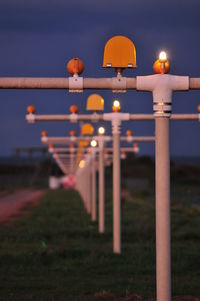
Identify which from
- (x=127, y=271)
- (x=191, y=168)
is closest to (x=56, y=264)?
(x=127, y=271)

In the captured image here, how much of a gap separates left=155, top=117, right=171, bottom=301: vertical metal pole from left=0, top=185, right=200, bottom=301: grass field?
1.65m

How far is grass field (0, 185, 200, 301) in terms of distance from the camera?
35.3ft

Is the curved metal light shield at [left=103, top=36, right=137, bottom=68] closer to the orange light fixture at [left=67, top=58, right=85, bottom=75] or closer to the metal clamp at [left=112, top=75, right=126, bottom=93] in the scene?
the metal clamp at [left=112, top=75, right=126, bottom=93]

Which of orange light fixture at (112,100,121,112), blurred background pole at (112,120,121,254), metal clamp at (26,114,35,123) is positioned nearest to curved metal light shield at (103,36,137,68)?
metal clamp at (26,114,35,123)

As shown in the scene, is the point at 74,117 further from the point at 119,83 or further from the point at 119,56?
the point at 119,83

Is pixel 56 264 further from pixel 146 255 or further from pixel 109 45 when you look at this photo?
pixel 109 45

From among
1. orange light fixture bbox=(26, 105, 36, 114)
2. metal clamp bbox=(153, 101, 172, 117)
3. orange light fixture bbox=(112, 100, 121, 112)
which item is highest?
orange light fixture bbox=(112, 100, 121, 112)

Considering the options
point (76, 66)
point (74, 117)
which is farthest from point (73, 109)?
point (76, 66)

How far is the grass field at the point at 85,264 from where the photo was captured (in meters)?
10.8

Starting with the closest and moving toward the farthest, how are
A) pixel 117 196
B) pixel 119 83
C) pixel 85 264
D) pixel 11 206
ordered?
pixel 119 83 → pixel 85 264 → pixel 117 196 → pixel 11 206

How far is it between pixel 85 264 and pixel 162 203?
19.2ft

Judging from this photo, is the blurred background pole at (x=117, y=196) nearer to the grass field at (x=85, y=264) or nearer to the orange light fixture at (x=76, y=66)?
the grass field at (x=85, y=264)

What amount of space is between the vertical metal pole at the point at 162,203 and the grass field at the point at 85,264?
1651mm

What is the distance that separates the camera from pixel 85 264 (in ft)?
45.5
